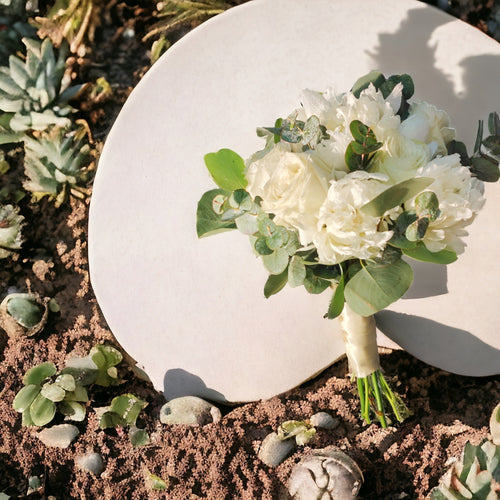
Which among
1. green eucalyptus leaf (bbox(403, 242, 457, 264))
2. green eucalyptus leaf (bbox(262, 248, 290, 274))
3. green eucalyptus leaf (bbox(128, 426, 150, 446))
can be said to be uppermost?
green eucalyptus leaf (bbox(403, 242, 457, 264))

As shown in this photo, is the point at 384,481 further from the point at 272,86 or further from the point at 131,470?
the point at 272,86

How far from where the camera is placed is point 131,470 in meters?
1.49

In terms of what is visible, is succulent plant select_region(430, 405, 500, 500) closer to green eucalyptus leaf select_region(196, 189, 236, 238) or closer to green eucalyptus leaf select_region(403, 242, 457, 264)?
green eucalyptus leaf select_region(403, 242, 457, 264)

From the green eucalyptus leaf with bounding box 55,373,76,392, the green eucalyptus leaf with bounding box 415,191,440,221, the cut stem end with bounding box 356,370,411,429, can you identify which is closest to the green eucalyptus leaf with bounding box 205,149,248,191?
the green eucalyptus leaf with bounding box 415,191,440,221

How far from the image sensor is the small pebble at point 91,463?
1.49 m

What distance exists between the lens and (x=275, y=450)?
4.65 ft

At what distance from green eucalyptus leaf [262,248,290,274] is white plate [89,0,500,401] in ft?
1.29

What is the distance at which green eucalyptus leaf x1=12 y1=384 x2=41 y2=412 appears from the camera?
1.53m

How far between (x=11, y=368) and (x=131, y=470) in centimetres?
38

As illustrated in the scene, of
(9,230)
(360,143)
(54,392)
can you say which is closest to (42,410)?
(54,392)

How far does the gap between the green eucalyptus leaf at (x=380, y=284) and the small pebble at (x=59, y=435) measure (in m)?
0.75

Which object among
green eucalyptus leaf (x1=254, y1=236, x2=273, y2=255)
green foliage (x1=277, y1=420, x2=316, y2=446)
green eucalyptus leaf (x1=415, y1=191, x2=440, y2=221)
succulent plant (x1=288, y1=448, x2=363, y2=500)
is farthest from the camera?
green foliage (x1=277, y1=420, x2=316, y2=446)

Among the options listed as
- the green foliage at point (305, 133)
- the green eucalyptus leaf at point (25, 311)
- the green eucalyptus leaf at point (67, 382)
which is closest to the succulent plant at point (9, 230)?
the green eucalyptus leaf at point (25, 311)

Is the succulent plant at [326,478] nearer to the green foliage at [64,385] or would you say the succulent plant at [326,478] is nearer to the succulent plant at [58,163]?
the green foliage at [64,385]
